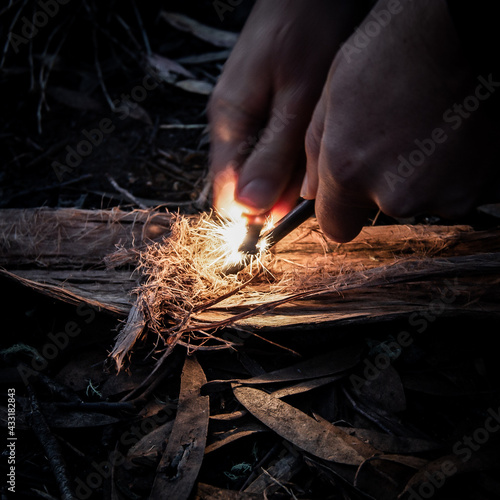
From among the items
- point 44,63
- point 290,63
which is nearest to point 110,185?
point 44,63

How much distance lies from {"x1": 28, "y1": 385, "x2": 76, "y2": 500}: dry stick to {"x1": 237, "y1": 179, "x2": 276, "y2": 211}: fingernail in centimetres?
115

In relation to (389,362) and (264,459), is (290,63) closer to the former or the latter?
(389,362)

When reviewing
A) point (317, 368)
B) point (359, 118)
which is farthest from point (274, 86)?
point (317, 368)

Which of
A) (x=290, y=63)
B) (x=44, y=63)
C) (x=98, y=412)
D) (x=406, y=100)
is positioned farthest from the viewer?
(x=44, y=63)

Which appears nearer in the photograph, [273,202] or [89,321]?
[273,202]

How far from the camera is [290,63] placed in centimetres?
131

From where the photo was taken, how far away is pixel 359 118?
3.14ft

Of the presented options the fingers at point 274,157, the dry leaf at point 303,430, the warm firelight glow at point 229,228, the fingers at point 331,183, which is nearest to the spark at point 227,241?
the warm firelight glow at point 229,228

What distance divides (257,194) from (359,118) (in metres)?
0.53

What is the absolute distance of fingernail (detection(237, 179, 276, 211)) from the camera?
1391mm

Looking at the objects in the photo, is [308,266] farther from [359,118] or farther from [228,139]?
[359,118]

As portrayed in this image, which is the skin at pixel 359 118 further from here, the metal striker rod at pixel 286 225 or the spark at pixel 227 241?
the spark at pixel 227 241

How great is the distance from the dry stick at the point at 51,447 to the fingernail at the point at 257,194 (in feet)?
3.77

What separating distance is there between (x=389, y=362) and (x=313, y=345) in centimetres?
32
